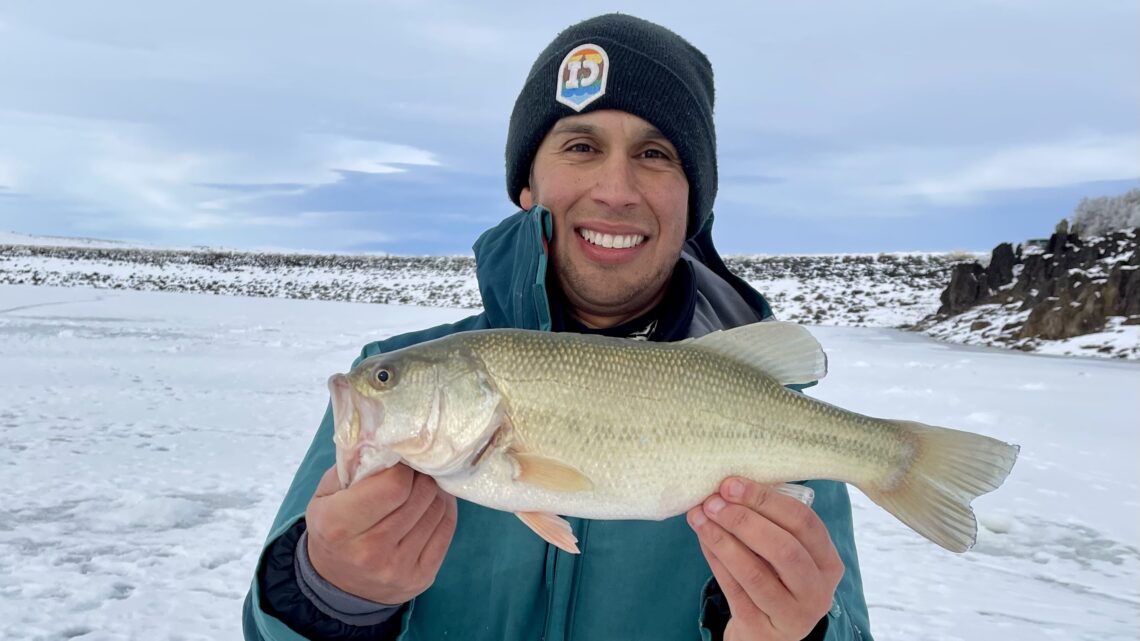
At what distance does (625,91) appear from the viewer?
8.79ft

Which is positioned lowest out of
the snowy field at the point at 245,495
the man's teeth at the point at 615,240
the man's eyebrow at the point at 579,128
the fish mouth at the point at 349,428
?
the snowy field at the point at 245,495

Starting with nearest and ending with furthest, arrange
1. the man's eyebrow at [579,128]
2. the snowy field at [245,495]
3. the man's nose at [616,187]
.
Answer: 1. the man's nose at [616,187]
2. the man's eyebrow at [579,128]
3. the snowy field at [245,495]

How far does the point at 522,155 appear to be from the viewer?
2928mm

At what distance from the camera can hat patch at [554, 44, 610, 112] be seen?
106 inches

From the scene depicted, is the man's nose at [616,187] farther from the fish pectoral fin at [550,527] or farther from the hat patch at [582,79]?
the fish pectoral fin at [550,527]

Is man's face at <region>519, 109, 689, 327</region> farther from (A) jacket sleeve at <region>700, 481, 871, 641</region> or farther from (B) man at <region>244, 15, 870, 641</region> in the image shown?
(A) jacket sleeve at <region>700, 481, 871, 641</region>

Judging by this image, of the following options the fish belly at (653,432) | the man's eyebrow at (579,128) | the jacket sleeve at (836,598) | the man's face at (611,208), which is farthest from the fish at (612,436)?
the man's eyebrow at (579,128)

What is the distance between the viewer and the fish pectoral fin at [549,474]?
1819 millimetres

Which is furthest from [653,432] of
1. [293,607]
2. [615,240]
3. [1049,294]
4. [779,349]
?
[1049,294]

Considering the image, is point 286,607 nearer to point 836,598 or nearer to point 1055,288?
point 836,598

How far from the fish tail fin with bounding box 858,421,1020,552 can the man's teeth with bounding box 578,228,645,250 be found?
3.31 feet

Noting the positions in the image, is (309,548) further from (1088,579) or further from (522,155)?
(1088,579)

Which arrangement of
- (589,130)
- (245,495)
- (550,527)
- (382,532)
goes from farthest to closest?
(245,495) → (589,130) → (550,527) → (382,532)

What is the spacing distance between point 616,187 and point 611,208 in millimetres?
70
